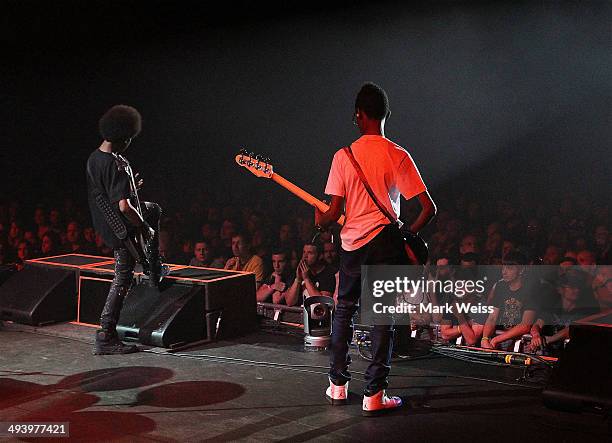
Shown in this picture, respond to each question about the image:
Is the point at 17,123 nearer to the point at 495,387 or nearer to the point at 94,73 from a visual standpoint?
the point at 94,73

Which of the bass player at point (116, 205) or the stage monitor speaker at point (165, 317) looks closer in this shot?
the bass player at point (116, 205)

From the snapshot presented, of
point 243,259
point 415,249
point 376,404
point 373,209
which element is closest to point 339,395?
point 376,404

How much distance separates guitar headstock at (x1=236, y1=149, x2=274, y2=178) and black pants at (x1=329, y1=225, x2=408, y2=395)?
76.7 inches

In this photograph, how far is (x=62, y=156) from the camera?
1171 centimetres

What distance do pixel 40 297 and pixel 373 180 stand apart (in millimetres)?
3097

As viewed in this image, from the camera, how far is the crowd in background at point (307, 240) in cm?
565

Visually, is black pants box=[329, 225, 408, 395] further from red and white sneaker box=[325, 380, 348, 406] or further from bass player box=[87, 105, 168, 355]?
bass player box=[87, 105, 168, 355]

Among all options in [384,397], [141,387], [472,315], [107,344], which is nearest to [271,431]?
[384,397]

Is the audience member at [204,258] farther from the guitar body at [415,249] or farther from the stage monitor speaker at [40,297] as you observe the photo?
the guitar body at [415,249]

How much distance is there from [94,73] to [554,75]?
20.4ft

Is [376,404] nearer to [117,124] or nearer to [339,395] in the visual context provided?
[339,395]

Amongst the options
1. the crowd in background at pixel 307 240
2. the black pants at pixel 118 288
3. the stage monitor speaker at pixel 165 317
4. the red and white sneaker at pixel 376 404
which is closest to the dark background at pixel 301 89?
the crowd in background at pixel 307 240

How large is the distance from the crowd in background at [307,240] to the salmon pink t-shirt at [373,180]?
1.73m

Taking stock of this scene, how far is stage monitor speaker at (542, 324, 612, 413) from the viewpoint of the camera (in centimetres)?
337
